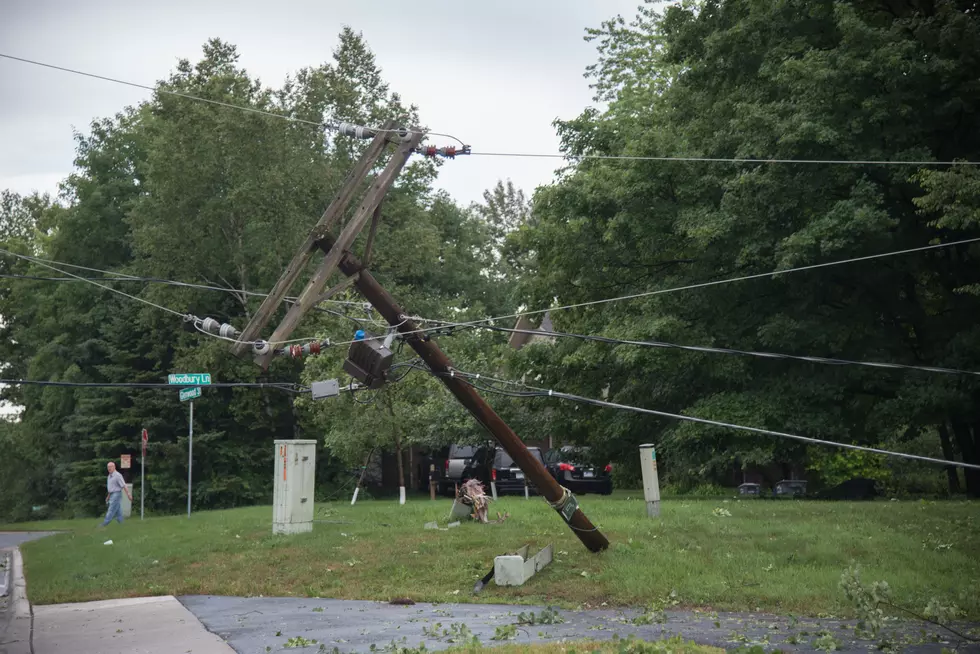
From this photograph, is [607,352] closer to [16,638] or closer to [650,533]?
[650,533]

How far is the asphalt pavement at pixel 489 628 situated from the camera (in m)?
10.1

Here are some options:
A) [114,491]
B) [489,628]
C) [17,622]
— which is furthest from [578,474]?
[489,628]

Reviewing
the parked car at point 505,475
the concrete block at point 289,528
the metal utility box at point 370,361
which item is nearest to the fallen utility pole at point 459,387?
the metal utility box at point 370,361

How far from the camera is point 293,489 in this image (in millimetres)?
19688

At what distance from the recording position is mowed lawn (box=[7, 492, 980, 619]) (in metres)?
13.3

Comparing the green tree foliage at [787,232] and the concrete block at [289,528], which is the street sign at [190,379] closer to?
the concrete block at [289,528]

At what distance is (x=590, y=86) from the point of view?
1588 inches

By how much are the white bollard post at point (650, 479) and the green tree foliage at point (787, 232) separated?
5051mm

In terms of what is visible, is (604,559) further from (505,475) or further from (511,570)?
(505,475)

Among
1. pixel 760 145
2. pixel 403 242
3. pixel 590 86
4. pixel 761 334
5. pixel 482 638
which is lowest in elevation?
pixel 482 638

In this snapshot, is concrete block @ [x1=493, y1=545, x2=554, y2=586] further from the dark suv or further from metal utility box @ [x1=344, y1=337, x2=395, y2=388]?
the dark suv

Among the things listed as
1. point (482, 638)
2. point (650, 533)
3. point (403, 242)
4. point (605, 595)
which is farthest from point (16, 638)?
point (403, 242)

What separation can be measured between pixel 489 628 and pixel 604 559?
4029 mm

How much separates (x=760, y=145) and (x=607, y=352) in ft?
21.7
